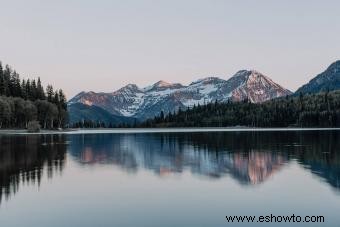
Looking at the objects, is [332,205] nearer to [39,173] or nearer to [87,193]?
[87,193]

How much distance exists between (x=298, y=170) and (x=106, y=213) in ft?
→ 72.9

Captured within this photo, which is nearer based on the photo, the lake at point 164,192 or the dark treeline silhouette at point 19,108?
the lake at point 164,192

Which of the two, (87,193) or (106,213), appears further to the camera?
(87,193)

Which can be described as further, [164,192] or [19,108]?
[19,108]

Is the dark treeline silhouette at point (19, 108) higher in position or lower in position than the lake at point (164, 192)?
higher

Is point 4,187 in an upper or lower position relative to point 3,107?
lower

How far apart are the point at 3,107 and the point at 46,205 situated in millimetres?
135436

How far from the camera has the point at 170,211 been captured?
75.2ft

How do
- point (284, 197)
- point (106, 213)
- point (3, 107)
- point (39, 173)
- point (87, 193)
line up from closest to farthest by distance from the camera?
point (106, 213)
point (284, 197)
point (87, 193)
point (39, 173)
point (3, 107)

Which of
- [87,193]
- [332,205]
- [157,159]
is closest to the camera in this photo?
[332,205]

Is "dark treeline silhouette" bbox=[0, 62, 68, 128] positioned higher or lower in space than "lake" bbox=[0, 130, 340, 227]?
higher

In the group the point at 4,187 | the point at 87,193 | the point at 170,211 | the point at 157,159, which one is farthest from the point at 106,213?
the point at 157,159

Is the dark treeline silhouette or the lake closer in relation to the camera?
the lake

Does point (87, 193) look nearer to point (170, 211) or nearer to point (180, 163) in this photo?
point (170, 211)
